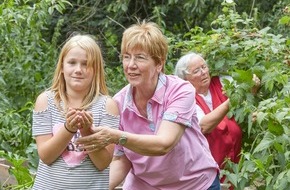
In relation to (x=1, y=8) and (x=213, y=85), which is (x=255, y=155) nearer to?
(x=213, y=85)

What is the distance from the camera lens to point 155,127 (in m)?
3.88

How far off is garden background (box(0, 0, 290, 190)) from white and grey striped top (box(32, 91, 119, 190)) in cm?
90

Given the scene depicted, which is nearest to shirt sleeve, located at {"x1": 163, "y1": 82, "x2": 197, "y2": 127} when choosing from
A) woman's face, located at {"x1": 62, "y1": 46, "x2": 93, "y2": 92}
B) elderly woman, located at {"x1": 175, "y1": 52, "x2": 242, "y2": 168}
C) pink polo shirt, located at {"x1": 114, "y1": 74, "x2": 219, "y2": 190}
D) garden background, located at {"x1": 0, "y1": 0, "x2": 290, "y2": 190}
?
pink polo shirt, located at {"x1": 114, "y1": 74, "x2": 219, "y2": 190}

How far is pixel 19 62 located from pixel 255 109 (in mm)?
3491

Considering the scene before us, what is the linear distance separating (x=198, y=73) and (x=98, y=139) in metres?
1.78

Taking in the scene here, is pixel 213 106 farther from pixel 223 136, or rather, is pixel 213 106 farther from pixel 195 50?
pixel 195 50

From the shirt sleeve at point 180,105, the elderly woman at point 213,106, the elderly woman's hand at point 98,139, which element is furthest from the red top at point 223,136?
the elderly woman's hand at point 98,139

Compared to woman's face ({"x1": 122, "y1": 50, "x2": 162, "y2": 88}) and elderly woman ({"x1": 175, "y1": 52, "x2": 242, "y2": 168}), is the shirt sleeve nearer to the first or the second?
woman's face ({"x1": 122, "y1": 50, "x2": 162, "y2": 88})

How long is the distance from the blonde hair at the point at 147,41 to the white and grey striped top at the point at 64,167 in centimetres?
28

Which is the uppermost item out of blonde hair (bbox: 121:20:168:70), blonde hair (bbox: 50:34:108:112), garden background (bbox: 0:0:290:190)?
blonde hair (bbox: 121:20:168:70)

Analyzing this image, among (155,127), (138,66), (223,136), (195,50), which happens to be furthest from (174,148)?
(195,50)

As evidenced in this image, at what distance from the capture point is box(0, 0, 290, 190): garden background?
4.50 metres

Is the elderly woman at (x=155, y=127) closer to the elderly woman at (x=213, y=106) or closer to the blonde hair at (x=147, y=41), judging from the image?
the blonde hair at (x=147, y=41)

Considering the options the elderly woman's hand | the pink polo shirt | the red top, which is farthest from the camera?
the red top
